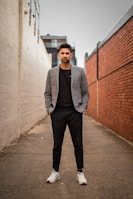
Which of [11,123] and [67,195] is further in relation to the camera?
[11,123]

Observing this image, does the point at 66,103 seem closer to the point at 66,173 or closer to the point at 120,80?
the point at 66,173

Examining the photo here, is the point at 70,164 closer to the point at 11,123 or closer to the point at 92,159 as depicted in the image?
the point at 92,159

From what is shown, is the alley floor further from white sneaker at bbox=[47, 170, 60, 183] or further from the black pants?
the black pants

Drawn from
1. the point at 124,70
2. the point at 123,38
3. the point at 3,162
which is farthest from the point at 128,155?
the point at 123,38

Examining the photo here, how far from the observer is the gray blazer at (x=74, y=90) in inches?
152

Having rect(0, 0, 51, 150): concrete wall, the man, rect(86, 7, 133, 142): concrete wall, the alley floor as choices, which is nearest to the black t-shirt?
the man

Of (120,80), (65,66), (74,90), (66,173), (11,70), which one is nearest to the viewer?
(74,90)

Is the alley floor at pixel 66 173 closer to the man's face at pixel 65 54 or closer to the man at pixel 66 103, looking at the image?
the man at pixel 66 103

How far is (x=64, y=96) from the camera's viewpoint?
391 cm

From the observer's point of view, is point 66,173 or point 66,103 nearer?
point 66,103

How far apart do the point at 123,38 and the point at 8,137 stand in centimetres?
483

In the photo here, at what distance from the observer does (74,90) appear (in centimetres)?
387

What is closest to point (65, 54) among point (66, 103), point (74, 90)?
point (74, 90)

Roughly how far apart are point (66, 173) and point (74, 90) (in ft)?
4.90
